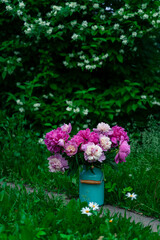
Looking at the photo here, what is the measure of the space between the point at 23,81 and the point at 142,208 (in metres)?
2.93

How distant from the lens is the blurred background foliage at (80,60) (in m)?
4.15

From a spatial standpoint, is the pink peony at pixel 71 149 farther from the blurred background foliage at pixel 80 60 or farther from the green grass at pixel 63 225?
the blurred background foliage at pixel 80 60

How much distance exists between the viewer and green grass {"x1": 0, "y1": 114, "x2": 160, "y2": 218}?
2.79 metres

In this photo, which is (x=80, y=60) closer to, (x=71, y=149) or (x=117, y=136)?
(x=117, y=136)

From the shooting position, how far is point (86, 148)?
2439 millimetres

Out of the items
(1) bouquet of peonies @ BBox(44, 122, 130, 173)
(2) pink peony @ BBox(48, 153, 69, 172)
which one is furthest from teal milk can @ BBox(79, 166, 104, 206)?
(2) pink peony @ BBox(48, 153, 69, 172)

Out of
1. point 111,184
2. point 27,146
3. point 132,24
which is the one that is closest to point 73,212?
point 111,184

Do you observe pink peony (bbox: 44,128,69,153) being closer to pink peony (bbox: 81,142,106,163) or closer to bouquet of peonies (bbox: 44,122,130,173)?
bouquet of peonies (bbox: 44,122,130,173)

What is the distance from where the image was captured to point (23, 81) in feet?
16.1

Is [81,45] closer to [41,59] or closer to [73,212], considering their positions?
[41,59]

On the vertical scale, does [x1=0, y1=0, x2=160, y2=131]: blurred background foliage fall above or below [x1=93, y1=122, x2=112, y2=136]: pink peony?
above

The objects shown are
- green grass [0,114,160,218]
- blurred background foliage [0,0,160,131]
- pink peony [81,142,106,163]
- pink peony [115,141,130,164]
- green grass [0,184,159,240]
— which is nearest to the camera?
green grass [0,184,159,240]

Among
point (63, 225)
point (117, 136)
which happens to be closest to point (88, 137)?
point (117, 136)

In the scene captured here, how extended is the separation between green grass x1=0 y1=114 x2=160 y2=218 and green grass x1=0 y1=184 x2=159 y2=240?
44 centimetres
